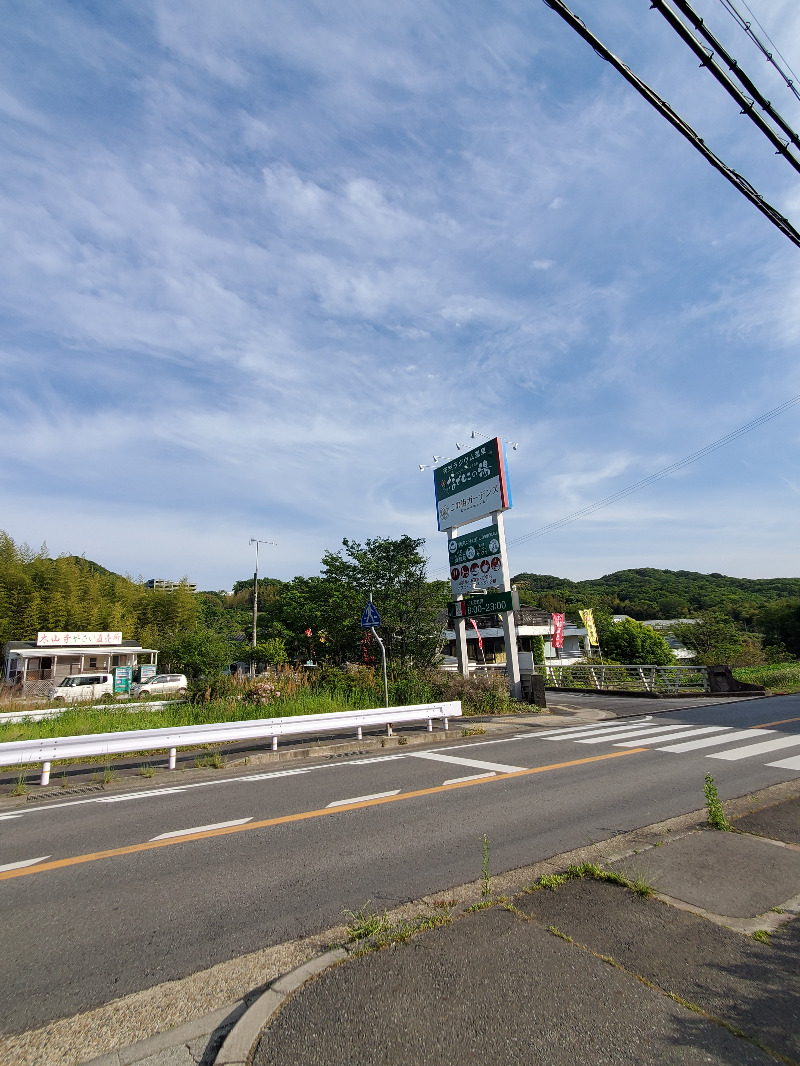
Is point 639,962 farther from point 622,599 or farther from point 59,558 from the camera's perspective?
point 622,599

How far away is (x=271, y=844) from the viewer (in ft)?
17.3

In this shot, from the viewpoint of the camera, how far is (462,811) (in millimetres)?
6250

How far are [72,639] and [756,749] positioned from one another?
3358cm

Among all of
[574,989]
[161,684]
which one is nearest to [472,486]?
[574,989]

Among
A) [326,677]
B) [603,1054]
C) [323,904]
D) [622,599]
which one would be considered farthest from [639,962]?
[622,599]

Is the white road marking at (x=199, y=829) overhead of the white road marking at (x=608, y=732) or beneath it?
overhead

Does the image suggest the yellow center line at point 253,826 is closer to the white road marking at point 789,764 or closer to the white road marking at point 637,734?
the white road marking at point 637,734

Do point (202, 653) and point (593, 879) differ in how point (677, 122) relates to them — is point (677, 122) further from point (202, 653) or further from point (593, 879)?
point (202, 653)

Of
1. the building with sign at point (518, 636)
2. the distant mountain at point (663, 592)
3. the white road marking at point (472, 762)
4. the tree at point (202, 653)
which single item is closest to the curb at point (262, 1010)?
the white road marking at point (472, 762)

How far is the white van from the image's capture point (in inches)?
1056

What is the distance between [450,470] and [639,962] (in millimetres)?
17849

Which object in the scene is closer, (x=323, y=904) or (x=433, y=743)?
(x=323, y=904)

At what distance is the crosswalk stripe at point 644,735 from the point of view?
11.3 metres

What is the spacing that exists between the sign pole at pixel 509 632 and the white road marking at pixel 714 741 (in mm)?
6088
